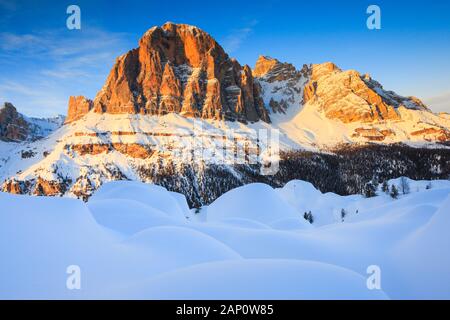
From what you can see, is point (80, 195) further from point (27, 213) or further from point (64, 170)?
point (27, 213)

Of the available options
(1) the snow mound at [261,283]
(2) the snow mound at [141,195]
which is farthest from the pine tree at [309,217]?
(1) the snow mound at [261,283]

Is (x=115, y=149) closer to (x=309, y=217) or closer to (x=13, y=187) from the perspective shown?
(x=13, y=187)

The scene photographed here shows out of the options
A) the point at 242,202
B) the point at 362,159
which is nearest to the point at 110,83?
the point at 362,159

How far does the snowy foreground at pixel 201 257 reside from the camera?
593cm

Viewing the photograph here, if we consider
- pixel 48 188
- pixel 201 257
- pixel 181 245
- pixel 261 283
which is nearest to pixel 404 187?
pixel 181 245

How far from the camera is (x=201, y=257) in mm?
9945

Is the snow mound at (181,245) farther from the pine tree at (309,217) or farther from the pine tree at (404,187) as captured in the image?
the pine tree at (404,187)

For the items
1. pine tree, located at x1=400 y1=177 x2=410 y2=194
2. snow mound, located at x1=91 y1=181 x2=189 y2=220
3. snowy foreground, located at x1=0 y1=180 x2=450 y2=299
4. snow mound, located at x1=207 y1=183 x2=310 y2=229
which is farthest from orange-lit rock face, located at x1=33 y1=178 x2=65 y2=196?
snowy foreground, located at x1=0 y1=180 x2=450 y2=299

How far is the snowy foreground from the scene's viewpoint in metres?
5.93

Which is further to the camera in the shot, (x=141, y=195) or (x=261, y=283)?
(x=141, y=195)

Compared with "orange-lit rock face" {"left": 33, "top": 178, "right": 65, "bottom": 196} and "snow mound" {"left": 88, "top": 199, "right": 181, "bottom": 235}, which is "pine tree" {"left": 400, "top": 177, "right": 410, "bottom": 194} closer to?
"snow mound" {"left": 88, "top": 199, "right": 181, "bottom": 235}

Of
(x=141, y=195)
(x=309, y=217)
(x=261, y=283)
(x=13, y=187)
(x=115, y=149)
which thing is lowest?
(x=309, y=217)
